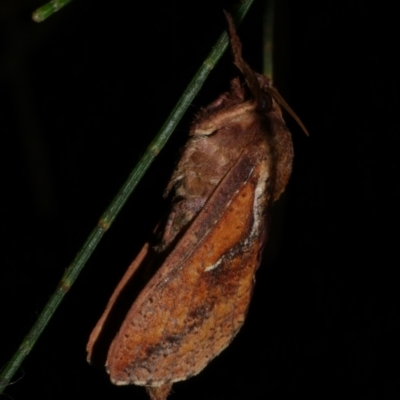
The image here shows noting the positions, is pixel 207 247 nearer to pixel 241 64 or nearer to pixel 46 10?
pixel 241 64

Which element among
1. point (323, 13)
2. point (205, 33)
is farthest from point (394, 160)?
point (205, 33)

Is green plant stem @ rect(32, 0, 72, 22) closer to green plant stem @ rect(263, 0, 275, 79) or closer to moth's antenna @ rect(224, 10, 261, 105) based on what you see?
moth's antenna @ rect(224, 10, 261, 105)

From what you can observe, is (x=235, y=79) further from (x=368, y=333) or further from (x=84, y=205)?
(x=368, y=333)

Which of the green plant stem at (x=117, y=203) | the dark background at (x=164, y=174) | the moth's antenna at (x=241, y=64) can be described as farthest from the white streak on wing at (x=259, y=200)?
the dark background at (x=164, y=174)

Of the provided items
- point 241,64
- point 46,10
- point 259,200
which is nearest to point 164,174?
point 259,200

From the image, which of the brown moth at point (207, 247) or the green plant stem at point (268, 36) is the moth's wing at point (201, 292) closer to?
the brown moth at point (207, 247)

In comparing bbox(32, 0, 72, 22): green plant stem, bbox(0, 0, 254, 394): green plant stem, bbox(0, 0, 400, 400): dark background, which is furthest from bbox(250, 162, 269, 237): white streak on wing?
bbox(0, 0, 400, 400): dark background
